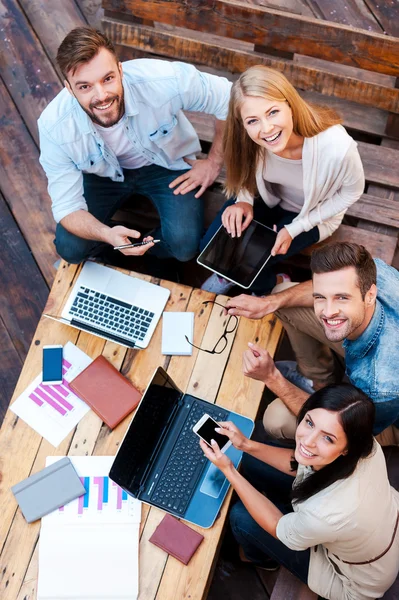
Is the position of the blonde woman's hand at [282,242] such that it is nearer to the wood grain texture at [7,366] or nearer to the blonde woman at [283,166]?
the blonde woman at [283,166]

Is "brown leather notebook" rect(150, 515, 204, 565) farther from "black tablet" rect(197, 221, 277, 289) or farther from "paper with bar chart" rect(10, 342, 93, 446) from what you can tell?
"black tablet" rect(197, 221, 277, 289)

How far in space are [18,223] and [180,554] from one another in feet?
6.75

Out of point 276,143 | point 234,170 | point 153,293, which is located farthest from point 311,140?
point 153,293

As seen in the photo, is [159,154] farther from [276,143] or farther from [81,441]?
[81,441]

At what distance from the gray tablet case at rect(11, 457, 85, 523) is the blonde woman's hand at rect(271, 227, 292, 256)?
1266 mm

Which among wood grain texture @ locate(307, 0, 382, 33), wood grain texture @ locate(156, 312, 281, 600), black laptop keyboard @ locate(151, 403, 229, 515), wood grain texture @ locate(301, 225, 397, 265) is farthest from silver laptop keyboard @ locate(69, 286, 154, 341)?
wood grain texture @ locate(307, 0, 382, 33)

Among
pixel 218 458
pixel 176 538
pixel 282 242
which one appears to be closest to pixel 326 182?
pixel 282 242

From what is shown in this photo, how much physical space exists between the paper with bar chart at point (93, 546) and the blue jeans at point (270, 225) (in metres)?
1.22

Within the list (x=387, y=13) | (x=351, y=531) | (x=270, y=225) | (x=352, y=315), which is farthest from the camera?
(x=387, y=13)

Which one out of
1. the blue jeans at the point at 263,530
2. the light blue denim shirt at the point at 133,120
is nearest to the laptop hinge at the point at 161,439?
the blue jeans at the point at 263,530

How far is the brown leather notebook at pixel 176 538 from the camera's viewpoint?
224 cm

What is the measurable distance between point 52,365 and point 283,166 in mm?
1283

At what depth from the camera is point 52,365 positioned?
252cm

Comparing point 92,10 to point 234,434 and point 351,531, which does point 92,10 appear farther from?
point 351,531
